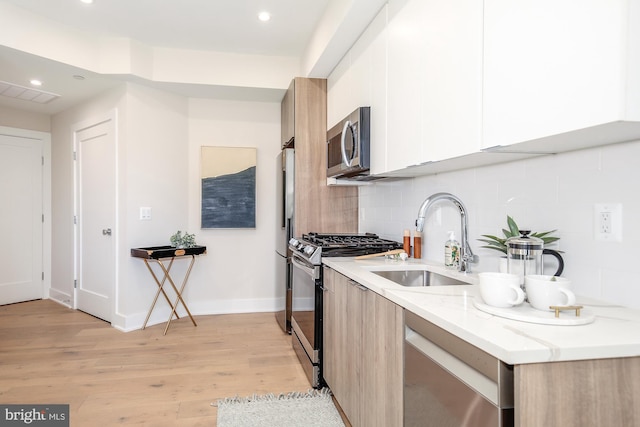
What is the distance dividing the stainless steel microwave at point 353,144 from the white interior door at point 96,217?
7.64ft

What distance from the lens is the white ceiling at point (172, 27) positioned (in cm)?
285

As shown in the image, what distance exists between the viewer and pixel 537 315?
102 cm

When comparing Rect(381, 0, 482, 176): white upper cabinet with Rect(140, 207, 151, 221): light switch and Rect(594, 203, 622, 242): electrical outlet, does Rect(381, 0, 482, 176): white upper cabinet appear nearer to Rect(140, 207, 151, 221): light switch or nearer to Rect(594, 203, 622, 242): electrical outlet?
Rect(594, 203, 622, 242): electrical outlet

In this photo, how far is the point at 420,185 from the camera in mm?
2441

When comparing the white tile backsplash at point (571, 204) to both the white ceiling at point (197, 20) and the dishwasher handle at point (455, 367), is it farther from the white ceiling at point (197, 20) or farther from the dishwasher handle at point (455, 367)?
the white ceiling at point (197, 20)

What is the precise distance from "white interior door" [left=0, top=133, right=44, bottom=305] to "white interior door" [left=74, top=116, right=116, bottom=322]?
0.89 m

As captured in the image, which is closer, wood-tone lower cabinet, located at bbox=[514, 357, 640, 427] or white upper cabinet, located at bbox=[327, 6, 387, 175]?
wood-tone lower cabinet, located at bbox=[514, 357, 640, 427]

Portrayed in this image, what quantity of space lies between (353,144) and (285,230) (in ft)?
4.24

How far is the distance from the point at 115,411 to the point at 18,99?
12.4 feet

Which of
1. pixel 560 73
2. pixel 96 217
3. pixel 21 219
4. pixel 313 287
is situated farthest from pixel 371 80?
pixel 21 219

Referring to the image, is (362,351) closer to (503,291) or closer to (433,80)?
(503,291)

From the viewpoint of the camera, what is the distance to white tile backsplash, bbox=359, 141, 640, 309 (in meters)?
1.19

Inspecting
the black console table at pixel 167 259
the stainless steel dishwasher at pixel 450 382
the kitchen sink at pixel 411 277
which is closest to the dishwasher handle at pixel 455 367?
the stainless steel dishwasher at pixel 450 382

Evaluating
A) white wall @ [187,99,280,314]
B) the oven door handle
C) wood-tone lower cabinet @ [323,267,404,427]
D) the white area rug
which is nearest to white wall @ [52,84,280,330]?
white wall @ [187,99,280,314]
